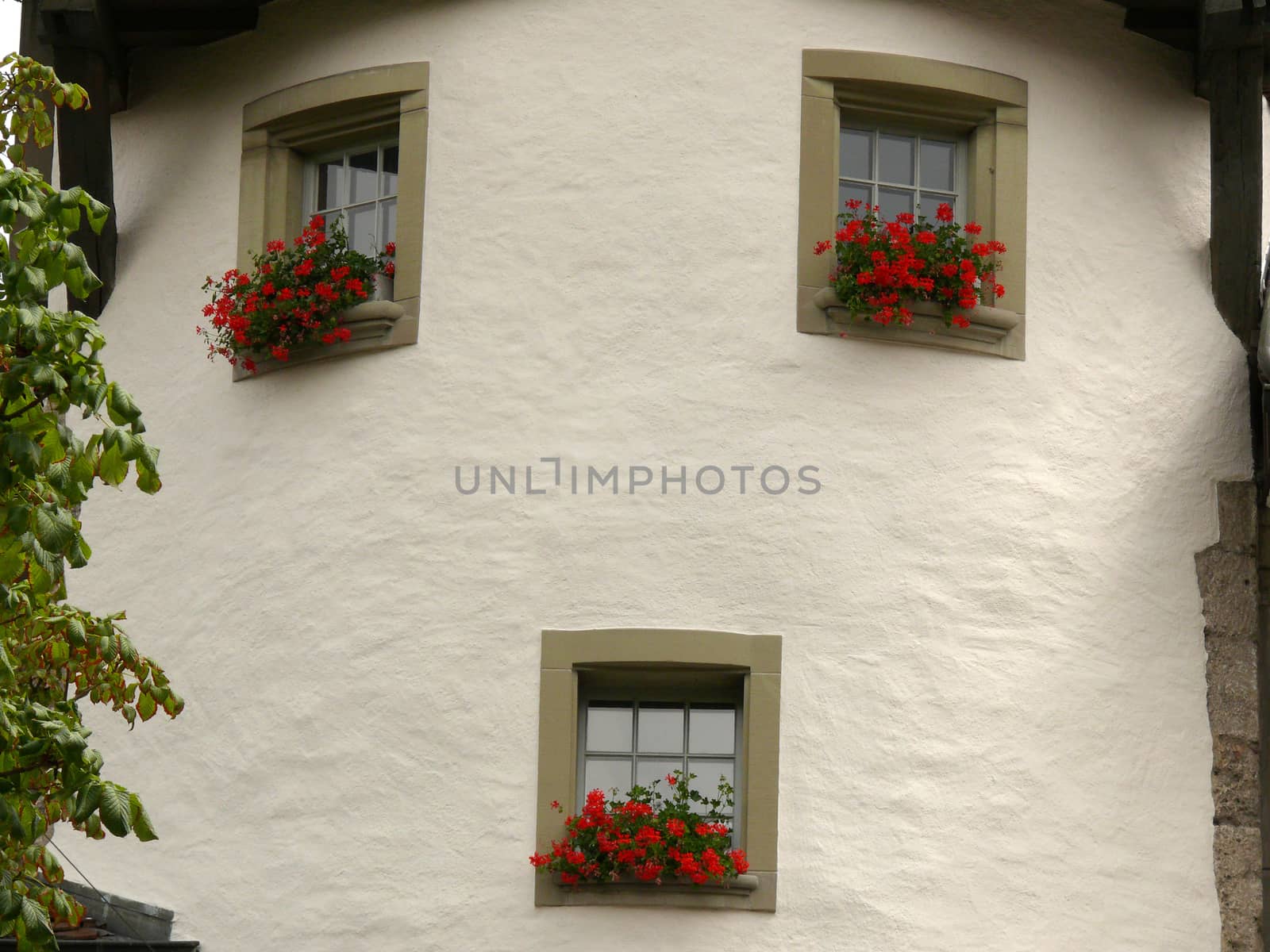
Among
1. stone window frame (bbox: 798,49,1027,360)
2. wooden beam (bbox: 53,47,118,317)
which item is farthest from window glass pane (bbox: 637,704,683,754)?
wooden beam (bbox: 53,47,118,317)

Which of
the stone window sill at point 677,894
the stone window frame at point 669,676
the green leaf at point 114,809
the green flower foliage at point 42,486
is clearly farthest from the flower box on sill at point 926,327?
the green leaf at point 114,809

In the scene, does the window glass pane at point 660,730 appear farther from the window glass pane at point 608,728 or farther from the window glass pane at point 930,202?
the window glass pane at point 930,202

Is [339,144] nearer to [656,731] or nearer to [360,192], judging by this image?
[360,192]

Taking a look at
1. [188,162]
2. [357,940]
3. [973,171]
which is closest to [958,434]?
[973,171]

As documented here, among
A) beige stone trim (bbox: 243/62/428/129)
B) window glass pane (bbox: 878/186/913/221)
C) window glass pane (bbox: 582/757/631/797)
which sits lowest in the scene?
window glass pane (bbox: 582/757/631/797)

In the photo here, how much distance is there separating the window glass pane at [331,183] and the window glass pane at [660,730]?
3.04m

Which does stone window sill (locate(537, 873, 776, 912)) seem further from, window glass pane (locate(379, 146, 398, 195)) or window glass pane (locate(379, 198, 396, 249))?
window glass pane (locate(379, 146, 398, 195))

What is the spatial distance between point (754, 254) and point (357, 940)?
354 centimetres

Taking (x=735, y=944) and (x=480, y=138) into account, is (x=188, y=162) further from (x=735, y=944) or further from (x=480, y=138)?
(x=735, y=944)

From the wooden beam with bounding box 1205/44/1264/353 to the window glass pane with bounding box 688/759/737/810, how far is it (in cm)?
332

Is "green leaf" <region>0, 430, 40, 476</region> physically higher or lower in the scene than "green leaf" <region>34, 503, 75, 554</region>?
higher

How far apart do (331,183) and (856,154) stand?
2633 millimetres

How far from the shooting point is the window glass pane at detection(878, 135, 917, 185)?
10086mm

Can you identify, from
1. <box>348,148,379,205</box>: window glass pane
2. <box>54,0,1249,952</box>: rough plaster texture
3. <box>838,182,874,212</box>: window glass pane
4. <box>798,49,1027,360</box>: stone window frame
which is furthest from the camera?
<box>348,148,379,205</box>: window glass pane
